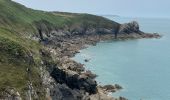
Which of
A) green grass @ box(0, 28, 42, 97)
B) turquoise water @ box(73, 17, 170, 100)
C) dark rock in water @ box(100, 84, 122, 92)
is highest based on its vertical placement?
green grass @ box(0, 28, 42, 97)

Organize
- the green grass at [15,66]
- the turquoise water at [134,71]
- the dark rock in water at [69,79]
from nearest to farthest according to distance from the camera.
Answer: the green grass at [15,66], the dark rock in water at [69,79], the turquoise water at [134,71]

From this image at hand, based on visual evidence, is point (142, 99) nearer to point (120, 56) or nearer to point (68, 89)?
point (68, 89)

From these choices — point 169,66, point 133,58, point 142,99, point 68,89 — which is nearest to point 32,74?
point 68,89

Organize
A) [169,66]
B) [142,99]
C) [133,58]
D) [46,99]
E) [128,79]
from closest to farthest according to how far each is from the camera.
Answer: [46,99] < [142,99] < [128,79] < [169,66] < [133,58]

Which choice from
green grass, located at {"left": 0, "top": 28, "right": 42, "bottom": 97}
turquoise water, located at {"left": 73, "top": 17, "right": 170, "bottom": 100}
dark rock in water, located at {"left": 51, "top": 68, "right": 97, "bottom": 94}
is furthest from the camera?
turquoise water, located at {"left": 73, "top": 17, "right": 170, "bottom": 100}

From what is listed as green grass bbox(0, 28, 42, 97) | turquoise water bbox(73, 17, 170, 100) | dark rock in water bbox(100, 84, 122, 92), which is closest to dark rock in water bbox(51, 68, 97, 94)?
green grass bbox(0, 28, 42, 97)

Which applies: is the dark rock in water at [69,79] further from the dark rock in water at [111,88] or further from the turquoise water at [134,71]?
the dark rock in water at [111,88]

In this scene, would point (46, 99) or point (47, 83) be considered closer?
point (46, 99)

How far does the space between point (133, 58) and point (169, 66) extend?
24.7m

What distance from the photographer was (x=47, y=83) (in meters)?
80.1

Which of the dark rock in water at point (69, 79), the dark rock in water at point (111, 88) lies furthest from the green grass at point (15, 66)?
the dark rock in water at point (111, 88)

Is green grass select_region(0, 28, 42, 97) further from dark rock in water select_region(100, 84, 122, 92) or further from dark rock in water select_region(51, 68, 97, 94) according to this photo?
dark rock in water select_region(100, 84, 122, 92)

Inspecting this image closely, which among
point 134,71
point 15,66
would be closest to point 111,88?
point 134,71

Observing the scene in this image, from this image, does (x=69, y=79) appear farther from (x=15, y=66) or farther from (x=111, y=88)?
(x=111, y=88)
